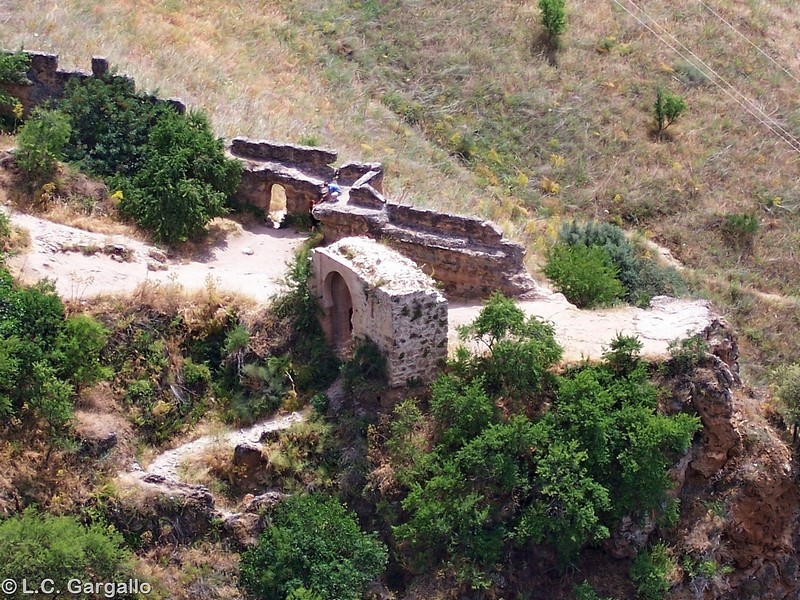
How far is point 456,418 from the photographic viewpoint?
1430 cm

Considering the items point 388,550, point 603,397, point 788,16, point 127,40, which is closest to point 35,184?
point 127,40

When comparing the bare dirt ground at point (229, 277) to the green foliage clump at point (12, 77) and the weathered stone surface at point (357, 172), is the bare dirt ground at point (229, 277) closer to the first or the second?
the weathered stone surface at point (357, 172)

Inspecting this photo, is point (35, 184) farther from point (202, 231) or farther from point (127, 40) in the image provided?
point (127, 40)

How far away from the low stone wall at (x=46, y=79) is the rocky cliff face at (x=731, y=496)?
11.4 meters

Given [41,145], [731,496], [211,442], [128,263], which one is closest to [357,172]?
[128,263]

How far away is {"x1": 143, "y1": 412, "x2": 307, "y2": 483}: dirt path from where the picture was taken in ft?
47.6

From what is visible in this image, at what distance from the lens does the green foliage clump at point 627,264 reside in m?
21.1

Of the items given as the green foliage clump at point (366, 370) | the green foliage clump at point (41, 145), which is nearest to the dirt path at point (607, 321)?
the green foliage clump at point (366, 370)

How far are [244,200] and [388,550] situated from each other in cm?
837

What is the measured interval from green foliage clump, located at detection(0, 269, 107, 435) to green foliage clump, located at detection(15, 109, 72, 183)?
3.92 meters

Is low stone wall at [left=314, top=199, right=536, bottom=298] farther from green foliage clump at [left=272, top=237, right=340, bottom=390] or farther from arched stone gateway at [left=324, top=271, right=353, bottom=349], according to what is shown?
green foliage clump at [left=272, top=237, right=340, bottom=390]

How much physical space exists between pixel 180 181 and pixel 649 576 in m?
10.3

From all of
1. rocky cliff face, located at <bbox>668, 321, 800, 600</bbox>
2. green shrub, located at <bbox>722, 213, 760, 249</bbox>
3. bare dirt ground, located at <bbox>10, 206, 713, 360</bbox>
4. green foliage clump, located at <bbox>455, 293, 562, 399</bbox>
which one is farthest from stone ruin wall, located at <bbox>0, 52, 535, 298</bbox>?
green shrub, located at <bbox>722, 213, 760, 249</bbox>

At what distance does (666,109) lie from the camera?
2873 centimetres
